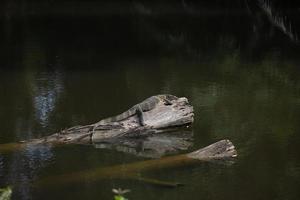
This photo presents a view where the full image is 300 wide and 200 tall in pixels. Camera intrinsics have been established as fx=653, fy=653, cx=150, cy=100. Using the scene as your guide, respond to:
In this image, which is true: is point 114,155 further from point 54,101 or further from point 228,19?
point 228,19

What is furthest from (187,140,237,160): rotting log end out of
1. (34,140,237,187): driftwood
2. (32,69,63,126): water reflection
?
(32,69,63,126): water reflection

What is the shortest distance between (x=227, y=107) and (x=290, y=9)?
20.7 m

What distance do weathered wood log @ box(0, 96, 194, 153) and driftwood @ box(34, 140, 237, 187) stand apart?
1341 millimetres

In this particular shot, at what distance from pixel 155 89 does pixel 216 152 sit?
18.1 feet

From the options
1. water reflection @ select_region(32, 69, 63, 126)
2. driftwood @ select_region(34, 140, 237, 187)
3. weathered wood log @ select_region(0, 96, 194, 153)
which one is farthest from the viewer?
water reflection @ select_region(32, 69, 63, 126)

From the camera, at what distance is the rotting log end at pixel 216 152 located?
454 inches

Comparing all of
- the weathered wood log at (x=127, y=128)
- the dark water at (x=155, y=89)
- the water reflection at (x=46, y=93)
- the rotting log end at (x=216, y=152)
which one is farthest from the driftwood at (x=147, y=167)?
the water reflection at (x=46, y=93)

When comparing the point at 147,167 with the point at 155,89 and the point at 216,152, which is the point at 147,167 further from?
the point at 155,89

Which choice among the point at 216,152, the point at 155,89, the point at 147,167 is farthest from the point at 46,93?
the point at 216,152

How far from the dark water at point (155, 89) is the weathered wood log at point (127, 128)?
0.35 metres

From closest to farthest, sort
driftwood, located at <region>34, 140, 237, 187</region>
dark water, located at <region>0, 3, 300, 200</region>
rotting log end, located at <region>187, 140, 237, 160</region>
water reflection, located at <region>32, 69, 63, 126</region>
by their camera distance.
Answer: driftwood, located at <region>34, 140, 237, 187</region> → dark water, located at <region>0, 3, 300, 200</region> → rotting log end, located at <region>187, 140, 237, 160</region> → water reflection, located at <region>32, 69, 63, 126</region>

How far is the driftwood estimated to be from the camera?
1055 centimetres

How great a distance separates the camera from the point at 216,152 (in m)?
11.6

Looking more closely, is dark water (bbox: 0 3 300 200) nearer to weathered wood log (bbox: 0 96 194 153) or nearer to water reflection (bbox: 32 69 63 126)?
water reflection (bbox: 32 69 63 126)
